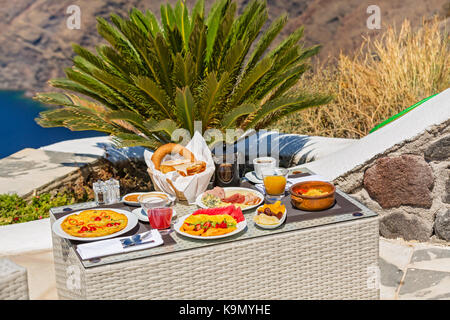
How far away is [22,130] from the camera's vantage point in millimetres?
13922

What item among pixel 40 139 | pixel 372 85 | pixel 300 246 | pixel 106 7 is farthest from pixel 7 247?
pixel 106 7

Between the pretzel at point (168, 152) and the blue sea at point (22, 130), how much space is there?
9.27 m

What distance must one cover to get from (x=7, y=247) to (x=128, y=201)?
4.00 ft

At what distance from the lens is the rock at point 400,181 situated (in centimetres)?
389

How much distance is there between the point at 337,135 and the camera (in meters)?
6.71

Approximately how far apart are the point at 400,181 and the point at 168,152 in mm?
1694

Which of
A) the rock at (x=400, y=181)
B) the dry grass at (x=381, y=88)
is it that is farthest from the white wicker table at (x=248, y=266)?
the dry grass at (x=381, y=88)

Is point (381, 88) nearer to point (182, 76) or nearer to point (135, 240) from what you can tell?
point (182, 76)

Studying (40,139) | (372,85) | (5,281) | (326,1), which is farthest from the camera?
(326,1)

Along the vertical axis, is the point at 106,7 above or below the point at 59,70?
above

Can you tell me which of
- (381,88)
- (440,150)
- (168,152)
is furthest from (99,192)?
(381,88)

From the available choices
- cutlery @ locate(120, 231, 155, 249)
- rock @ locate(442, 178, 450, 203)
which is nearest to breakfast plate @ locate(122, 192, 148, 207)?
cutlery @ locate(120, 231, 155, 249)

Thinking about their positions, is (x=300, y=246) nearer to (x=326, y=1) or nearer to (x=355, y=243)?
(x=355, y=243)

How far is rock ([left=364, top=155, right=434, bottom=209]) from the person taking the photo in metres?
3.89
